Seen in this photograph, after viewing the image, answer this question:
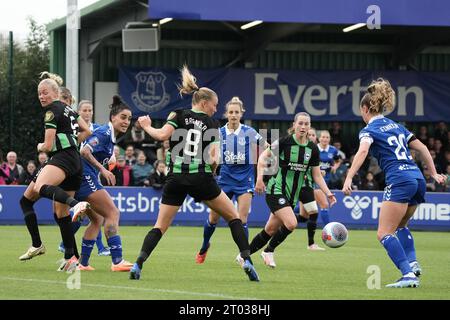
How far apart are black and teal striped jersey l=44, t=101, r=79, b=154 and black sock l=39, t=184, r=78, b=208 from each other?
491 millimetres

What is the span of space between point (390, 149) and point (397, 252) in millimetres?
1091

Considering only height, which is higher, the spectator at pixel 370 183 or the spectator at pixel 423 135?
the spectator at pixel 423 135

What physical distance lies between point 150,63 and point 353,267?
61.0 ft

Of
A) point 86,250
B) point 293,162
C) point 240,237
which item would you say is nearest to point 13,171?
point 293,162

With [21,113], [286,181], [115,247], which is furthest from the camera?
[21,113]

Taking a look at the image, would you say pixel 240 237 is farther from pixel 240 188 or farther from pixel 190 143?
pixel 240 188

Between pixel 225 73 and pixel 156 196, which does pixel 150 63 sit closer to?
pixel 225 73

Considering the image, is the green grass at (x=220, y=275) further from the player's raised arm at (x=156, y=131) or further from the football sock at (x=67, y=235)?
the player's raised arm at (x=156, y=131)

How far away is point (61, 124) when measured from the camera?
11.8 metres

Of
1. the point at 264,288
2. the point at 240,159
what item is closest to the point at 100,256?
the point at 240,159

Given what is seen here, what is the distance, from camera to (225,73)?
30953 mm

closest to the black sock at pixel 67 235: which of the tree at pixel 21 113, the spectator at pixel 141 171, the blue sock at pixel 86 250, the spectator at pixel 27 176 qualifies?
the blue sock at pixel 86 250

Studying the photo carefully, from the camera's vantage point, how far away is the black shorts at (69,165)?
463 inches
